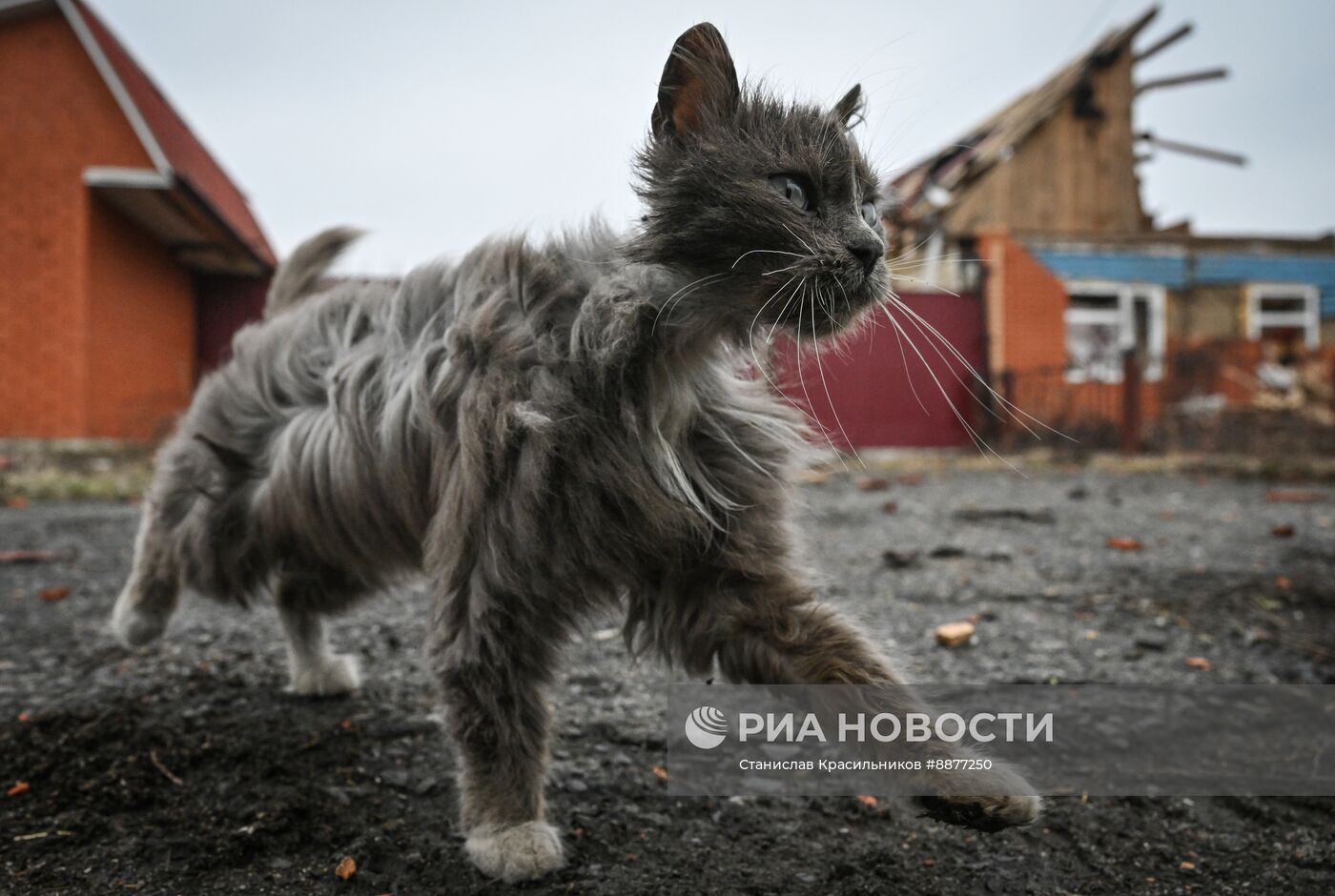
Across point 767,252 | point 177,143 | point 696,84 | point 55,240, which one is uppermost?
point 177,143

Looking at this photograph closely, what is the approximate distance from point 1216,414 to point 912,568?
9314mm

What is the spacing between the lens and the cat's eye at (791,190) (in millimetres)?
1897

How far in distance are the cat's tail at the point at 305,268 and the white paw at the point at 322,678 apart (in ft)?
4.47

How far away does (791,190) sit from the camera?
6.29 ft

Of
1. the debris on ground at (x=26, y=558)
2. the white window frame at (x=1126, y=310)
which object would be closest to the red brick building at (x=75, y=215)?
the debris on ground at (x=26, y=558)

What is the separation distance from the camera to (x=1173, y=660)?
3.44m

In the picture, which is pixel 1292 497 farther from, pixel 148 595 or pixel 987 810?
pixel 148 595

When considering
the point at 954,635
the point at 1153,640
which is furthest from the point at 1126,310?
the point at 954,635

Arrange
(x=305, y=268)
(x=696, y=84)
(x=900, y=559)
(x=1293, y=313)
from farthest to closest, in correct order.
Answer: (x=1293, y=313) < (x=900, y=559) < (x=305, y=268) < (x=696, y=84)

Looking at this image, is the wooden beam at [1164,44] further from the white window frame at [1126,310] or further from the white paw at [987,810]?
the white paw at [987,810]

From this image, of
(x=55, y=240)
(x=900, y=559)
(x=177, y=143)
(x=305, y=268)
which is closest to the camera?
(x=305, y=268)

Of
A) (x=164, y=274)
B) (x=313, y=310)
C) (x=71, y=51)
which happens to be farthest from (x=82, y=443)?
(x=313, y=310)

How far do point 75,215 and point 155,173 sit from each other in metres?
1.11

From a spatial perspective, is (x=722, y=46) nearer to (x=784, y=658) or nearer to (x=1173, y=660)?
(x=784, y=658)
